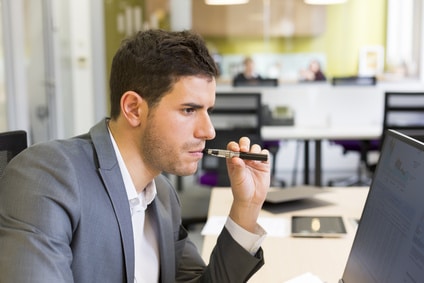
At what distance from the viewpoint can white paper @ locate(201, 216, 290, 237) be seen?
1605 mm

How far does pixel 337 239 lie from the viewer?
1554 millimetres

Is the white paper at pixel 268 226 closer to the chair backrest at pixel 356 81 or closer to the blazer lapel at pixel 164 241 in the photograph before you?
the blazer lapel at pixel 164 241

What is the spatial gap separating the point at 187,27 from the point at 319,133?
2.06 m

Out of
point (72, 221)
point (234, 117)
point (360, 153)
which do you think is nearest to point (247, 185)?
point (72, 221)

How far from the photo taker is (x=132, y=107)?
1.06 m

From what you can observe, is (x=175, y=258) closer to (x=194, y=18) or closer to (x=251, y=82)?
(x=251, y=82)

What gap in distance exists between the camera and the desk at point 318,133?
3744mm

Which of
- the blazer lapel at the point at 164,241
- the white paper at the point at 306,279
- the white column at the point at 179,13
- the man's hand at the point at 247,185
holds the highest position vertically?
the white column at the point at 179,13

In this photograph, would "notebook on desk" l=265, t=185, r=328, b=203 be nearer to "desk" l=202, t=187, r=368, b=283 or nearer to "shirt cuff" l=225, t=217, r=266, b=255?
"desk" l=202, t=187, r=368, b=283

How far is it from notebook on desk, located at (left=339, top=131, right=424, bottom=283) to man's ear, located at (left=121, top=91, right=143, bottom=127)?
1.61 ft

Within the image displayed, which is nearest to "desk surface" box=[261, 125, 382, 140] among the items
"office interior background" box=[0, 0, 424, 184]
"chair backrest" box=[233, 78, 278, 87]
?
"office interior background" box=[0, 0, 424, 184]

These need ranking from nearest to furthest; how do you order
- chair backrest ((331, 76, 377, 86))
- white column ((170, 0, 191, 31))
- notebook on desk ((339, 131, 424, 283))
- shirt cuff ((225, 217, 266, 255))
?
1. notebook on desk ((339, 131, 424, 283))
2. shirt cuff ((225, 217, 266, 255))
3. chair backrest ((331, 76, 377, 86))
4. white column ((170, 0, 191, 31))

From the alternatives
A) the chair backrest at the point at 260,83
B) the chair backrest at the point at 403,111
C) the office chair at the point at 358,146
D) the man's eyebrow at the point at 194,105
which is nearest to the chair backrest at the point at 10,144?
the man's eyebrow at the point at 194,105

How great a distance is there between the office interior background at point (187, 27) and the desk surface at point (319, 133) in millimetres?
428
